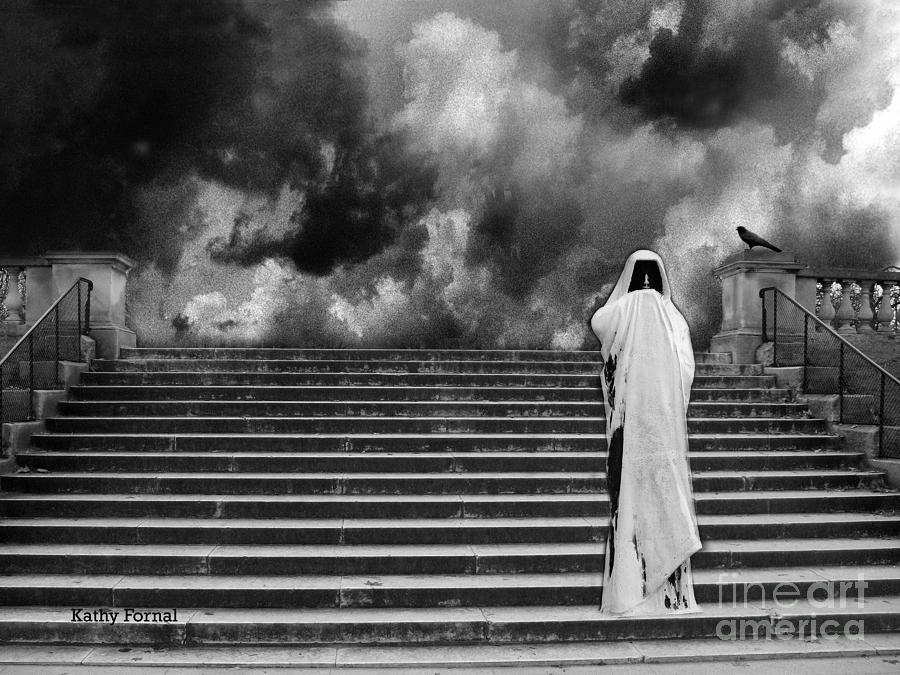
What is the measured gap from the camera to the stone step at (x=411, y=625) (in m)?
4.30

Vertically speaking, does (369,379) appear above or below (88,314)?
below

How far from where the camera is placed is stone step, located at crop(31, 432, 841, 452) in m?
6.64

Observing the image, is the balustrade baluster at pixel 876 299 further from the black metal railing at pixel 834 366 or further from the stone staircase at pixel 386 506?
the stone staircase at pixel 386 506

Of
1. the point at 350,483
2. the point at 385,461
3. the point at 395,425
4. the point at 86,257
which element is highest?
the point at 86,257

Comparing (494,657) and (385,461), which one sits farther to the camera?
(385,461)

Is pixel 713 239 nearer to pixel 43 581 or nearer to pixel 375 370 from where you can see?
pixel 375 370

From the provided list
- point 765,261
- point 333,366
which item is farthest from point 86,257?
point 765,261

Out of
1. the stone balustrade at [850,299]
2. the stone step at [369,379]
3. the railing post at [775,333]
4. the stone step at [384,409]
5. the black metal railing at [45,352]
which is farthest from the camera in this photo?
the stone balustrade at [850,299]

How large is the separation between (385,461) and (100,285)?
4.91 m

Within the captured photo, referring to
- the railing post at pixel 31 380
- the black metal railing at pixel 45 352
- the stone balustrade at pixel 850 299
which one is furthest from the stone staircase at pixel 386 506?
the stone balustrade at pixel 850 299

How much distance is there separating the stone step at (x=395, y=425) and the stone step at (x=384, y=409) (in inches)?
5.3

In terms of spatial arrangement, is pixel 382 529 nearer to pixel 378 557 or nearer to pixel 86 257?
pixel 378 557

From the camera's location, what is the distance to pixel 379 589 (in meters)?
4.72

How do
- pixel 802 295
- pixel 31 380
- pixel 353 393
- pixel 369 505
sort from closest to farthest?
pixel 369 505 < pixel 31 380 < pixel 353 393 < pixel 802 295
